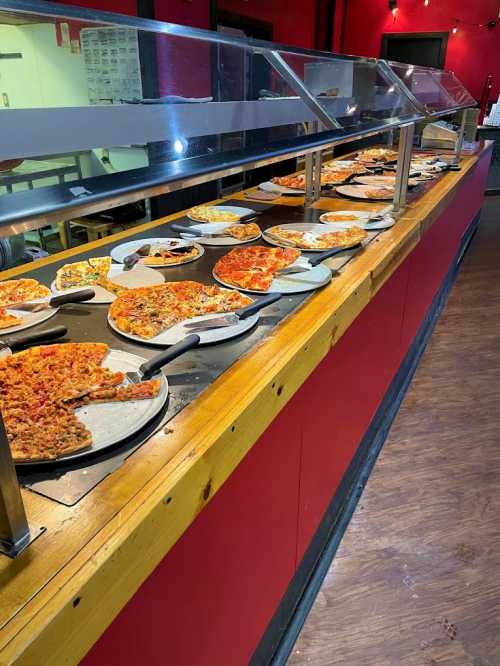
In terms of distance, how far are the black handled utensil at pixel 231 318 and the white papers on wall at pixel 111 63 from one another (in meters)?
0.52

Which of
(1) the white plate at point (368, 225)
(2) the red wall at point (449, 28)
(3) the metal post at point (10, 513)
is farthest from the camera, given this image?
(2) the red wall at point (449, 28)

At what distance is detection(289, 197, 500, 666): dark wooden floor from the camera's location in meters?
1.56

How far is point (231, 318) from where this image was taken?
1287 millimetres

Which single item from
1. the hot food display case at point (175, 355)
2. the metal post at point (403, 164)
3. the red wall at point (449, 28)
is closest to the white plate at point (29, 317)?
the hot food display case at point (175, 355)

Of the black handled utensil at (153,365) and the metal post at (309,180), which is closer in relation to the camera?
the black handled utensil at (153,365)

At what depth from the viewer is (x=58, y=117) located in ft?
Result: 3.06

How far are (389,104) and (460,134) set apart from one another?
2.04 m

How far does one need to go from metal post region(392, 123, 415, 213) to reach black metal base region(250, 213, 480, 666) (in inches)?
34.5

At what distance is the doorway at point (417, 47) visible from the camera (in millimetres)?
8453

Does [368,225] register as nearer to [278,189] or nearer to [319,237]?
[319,237]

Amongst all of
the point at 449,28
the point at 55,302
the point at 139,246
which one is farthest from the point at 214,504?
the point at 449,28

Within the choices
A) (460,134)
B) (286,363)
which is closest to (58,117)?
(286,363)

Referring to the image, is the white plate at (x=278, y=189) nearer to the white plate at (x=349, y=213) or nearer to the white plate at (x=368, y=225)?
the white plate at (x=349, y=213)

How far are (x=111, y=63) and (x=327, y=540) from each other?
163 centimetres
